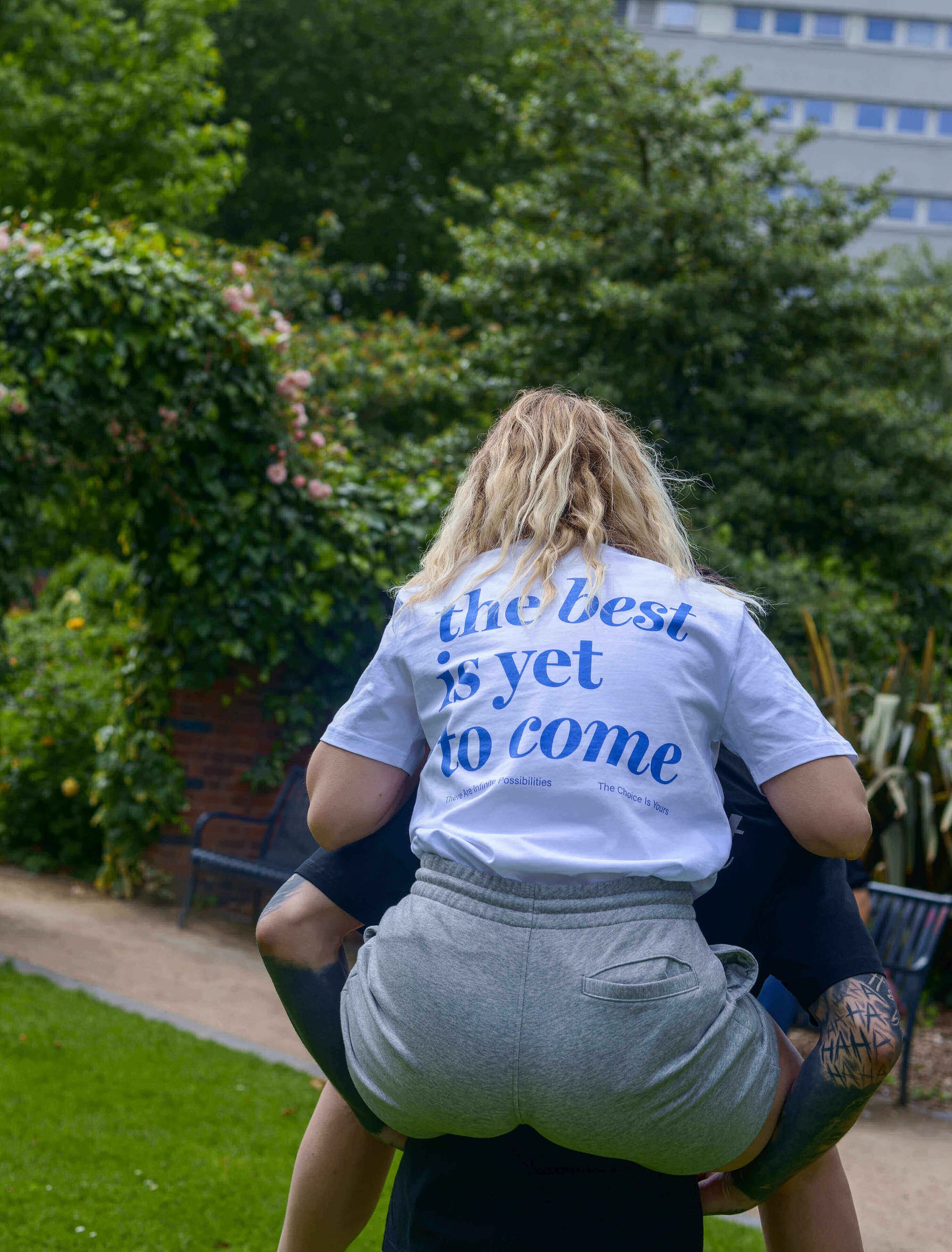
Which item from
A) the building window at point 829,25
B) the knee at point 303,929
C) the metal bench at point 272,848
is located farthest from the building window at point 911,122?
the knee at point 303,929

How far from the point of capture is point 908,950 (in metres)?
5.24

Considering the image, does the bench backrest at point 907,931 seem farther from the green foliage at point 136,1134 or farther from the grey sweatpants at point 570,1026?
the grey sweatpants at point 570,1026

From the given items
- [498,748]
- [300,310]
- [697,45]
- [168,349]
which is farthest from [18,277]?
[697,45]

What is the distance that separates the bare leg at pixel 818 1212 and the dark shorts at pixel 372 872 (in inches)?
30.6

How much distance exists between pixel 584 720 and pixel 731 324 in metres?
8.25

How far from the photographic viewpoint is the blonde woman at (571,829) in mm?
1528

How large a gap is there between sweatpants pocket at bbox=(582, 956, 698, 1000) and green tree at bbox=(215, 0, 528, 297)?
1814 cm

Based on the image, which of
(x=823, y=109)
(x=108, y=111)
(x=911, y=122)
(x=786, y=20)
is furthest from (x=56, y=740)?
(x=786, y=20)

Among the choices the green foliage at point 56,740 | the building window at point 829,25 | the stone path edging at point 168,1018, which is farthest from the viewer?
the building window at point 829,25

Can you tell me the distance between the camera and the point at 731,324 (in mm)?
9266

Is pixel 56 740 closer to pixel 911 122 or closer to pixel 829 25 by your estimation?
pixel 911 122

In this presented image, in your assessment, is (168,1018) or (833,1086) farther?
(168,1018)

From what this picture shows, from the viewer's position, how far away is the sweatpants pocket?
1.50 metres

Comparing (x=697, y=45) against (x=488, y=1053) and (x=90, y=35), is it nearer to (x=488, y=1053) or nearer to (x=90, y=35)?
(x=90, y=35)
